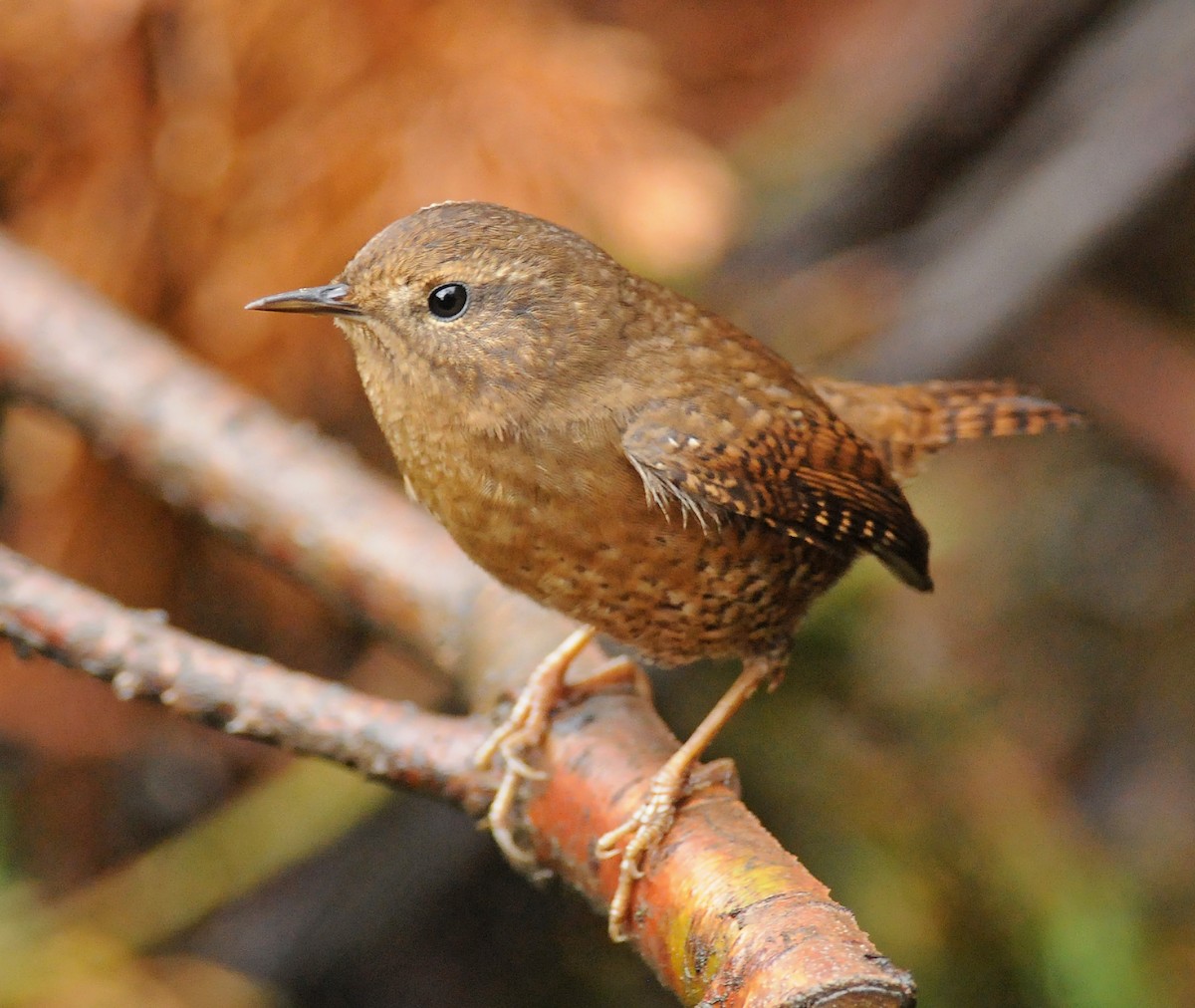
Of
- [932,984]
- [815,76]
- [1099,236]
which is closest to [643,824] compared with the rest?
[932,984]

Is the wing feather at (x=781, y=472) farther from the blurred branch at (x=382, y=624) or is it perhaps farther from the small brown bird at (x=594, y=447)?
the blurred branch at (x=382, y=624)

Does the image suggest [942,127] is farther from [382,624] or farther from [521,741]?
[521,741]

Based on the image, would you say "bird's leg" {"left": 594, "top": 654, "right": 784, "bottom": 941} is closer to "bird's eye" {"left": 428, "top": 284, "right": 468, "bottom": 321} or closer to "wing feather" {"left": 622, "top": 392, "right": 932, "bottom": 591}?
"wing feather" {"left": 622, "top": 392, "right": 932, "bottom": 591}

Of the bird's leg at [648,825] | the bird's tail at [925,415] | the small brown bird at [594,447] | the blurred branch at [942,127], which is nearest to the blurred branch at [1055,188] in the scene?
the blurred branch at [942,127]

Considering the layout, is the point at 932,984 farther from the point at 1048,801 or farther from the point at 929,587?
the point at 929,587

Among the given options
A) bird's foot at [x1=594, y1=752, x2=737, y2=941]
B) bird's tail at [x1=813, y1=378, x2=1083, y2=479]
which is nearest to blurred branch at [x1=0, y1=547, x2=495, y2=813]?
bird's foot at [x1=594, y1=752, x2=737, y2=941]
